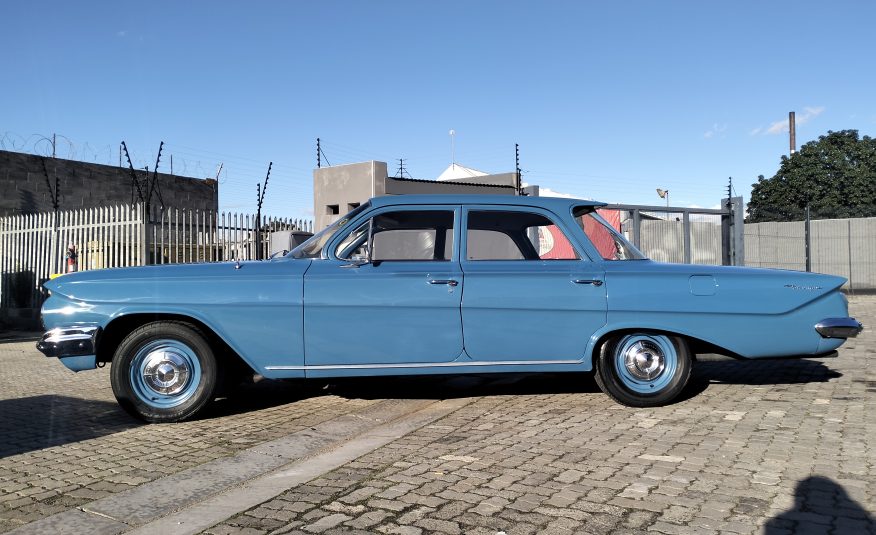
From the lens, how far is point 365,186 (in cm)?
1659

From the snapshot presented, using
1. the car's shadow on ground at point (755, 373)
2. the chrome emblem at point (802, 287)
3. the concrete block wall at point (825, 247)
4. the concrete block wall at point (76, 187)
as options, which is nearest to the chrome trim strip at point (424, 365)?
the car's shadow on ground at point (755, 373)

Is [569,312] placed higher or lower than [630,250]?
lower

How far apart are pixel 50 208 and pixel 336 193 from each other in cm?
929

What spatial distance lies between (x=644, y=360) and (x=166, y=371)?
345cm

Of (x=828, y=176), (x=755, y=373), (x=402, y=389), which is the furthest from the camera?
(x=828, y=176)

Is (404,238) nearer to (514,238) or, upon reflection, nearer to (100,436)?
(514,238)

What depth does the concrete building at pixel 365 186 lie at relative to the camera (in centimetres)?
1645

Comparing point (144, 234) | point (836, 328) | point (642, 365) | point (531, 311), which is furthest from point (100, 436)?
point (144, 234)

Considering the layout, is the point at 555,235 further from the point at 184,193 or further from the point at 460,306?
Answer: the point at 184,193

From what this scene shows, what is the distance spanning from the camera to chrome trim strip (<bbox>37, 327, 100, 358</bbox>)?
4.78 m

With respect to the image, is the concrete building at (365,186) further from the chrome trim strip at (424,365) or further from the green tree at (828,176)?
the green tree at (828,176)

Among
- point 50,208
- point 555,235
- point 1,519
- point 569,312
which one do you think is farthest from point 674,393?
point 50,208

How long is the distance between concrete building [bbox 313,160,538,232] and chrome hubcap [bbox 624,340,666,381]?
424 inches

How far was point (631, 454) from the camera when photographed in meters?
3.88
